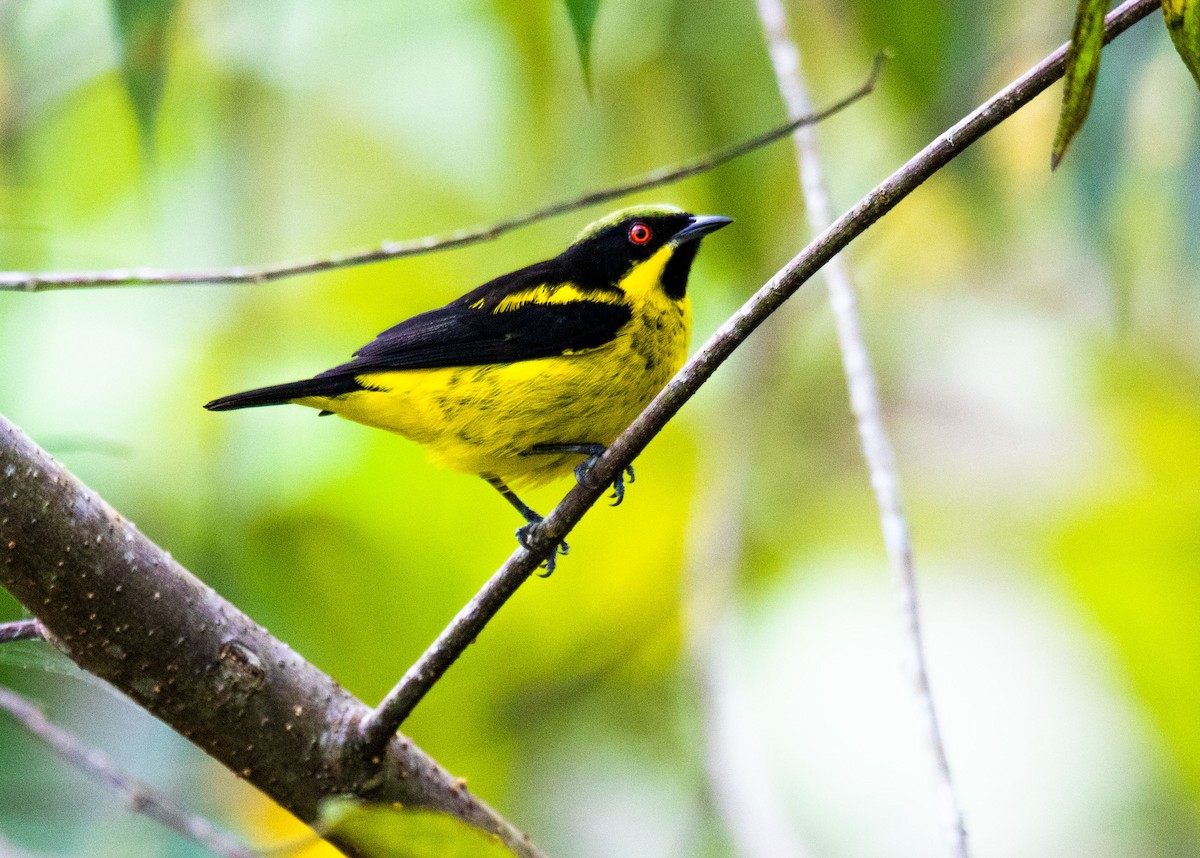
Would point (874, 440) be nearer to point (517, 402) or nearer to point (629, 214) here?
point (517, 402)

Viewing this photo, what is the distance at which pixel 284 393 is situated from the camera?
3.24 m

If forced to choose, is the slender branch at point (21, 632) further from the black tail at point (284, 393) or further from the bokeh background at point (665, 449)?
the bokeh background at point (665, 449)

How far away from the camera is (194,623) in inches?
88.4

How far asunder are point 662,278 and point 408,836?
2563mm

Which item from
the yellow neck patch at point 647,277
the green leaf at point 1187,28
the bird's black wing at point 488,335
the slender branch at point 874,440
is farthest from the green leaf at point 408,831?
the yellow neck patch at point 647,277

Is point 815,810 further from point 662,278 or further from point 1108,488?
point 662,278

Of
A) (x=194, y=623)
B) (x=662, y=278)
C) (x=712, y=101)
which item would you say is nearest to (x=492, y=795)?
(x=662, y=278)

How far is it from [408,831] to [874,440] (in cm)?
153

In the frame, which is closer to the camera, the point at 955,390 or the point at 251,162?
the point at 251,162

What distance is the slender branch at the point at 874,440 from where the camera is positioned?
7.44ft

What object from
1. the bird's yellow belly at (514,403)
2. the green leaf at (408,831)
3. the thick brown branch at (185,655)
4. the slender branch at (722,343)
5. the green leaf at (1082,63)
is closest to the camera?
the green leaf at (1082,63)

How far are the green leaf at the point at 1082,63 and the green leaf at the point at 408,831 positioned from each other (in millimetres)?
1210

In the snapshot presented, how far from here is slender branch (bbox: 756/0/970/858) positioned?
2.27 m

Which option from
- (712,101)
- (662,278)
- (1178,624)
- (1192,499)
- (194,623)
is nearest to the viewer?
(194,623)
